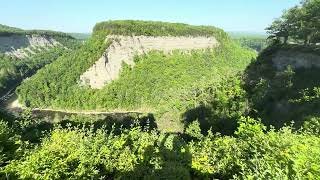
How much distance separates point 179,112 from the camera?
97.6m

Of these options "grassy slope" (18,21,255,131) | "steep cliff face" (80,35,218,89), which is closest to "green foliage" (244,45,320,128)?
"grassy slope" (18,21,255,131)

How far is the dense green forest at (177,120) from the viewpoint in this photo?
29.1m

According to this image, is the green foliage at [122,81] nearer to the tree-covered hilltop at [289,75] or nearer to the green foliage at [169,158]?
the tree-covered hilltop at [289,75]

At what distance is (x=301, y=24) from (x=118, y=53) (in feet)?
243

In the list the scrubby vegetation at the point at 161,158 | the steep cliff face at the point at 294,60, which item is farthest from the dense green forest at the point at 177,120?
the steep cliff face at the point at 294,60

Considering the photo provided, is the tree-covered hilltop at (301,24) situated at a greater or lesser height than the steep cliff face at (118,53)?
greater

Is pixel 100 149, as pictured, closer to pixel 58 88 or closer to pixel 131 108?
pixel 131 108

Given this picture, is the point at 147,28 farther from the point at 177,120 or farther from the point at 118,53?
the point at 177,120

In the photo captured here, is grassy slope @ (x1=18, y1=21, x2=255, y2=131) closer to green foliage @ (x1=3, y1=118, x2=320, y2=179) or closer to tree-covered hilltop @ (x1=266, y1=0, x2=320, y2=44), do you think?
tree-covered hilltop @ (x1=266, y1=0, x2=320, y2=44)

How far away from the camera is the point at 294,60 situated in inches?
3027

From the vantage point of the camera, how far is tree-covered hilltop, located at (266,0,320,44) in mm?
79562

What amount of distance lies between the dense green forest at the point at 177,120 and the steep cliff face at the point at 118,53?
2.09 m

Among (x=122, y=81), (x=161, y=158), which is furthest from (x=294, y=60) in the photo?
(x=122, y=81)

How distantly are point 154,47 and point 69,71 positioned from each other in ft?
105
